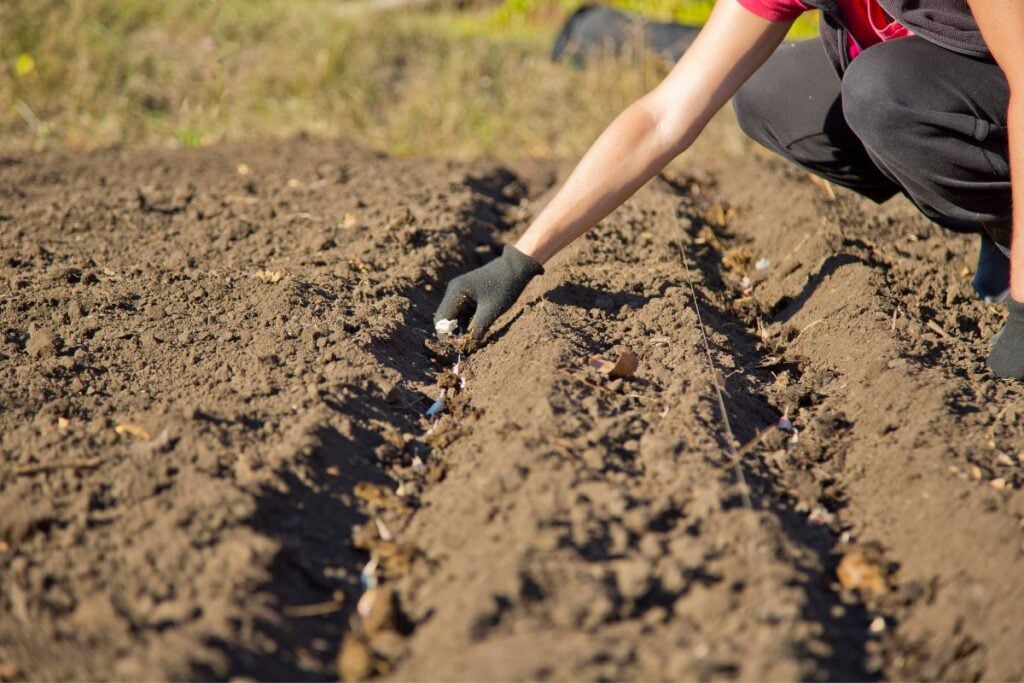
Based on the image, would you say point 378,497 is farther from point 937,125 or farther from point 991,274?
point 991,274

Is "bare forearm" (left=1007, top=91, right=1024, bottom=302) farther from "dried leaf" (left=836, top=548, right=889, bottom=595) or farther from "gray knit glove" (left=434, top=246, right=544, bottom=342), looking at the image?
"gray knit glove" (left=434, top=246, right=544, bottom=342)

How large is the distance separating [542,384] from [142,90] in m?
4.21

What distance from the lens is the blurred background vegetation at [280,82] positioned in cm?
531

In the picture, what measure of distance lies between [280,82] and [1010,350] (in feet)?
14.3

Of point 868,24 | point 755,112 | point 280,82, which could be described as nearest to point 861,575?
point 868,24

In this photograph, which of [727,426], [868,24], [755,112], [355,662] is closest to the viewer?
[355,662]

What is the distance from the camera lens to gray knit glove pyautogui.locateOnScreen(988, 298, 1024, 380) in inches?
100

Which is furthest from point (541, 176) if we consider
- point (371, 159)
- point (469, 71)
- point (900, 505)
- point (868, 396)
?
point (900, 505)

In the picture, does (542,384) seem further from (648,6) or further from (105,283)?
Result: (648,6)

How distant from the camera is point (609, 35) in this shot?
6188mm

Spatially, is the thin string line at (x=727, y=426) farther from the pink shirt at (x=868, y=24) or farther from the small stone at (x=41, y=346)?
the small stone at (x=41, y=346)

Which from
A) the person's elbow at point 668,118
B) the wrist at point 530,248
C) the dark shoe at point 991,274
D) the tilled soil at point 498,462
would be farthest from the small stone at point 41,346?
the dark shoe at point 991,274

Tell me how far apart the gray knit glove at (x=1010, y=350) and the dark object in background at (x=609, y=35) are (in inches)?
138

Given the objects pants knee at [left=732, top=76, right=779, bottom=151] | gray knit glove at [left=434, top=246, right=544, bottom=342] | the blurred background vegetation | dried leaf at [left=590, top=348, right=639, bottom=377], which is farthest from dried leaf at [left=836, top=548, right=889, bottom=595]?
the blurred background vegetation
